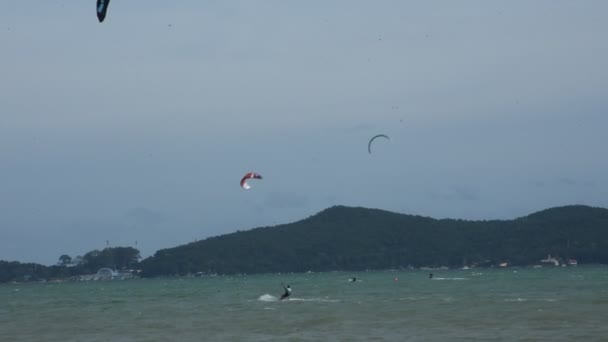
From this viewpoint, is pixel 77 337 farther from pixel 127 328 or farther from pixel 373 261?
pixel 373 261

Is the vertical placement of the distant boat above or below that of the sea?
above

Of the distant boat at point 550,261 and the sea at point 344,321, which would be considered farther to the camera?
the distant boat at point 550,261

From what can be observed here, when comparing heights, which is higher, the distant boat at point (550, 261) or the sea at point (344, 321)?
the distant boat at point (550, 261)

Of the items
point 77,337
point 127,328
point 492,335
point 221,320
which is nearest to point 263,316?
point 221,320

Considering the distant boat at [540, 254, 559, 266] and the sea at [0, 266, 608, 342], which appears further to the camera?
the distant boat at [540, 254, 559, 266]

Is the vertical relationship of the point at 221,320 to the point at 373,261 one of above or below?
below

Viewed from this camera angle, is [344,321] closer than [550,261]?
Yes

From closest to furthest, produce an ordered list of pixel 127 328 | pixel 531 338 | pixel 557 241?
1. pixel 531 338
2. pixel 127 328
3. pixel 557 241

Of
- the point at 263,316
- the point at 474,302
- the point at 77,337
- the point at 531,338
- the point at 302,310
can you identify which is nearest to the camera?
the point at 531,338

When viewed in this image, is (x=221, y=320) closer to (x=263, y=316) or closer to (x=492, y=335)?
(x=263, y=316)

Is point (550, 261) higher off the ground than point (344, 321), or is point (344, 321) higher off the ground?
point (550, 261)

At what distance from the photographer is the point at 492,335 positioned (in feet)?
114

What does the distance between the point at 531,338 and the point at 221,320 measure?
16414mm

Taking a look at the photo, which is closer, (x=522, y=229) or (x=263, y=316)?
(x=263, y=316)
